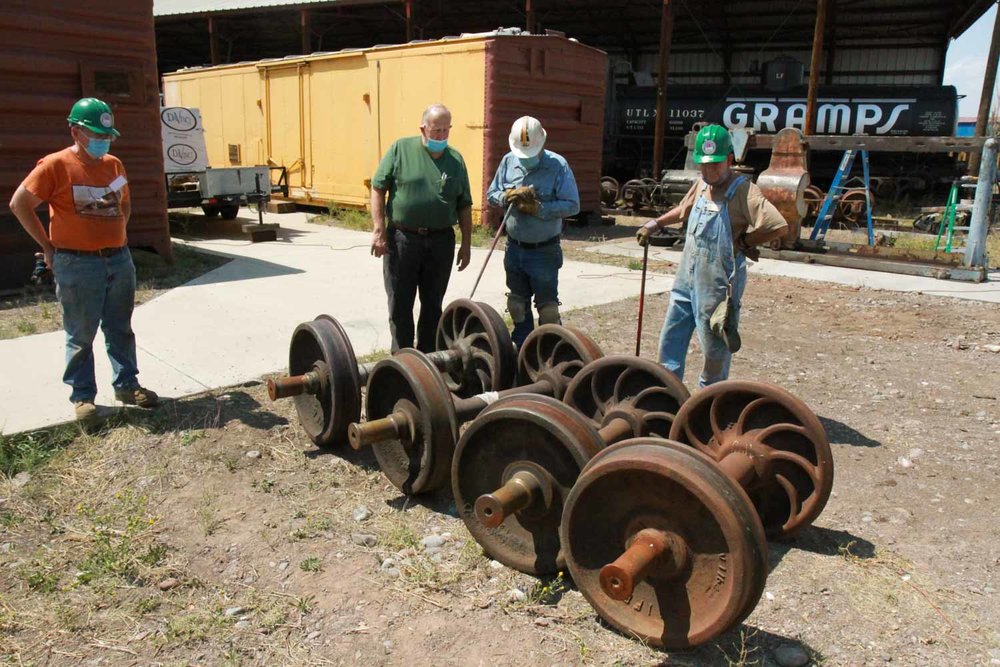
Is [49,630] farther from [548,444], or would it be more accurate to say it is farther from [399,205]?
[399,205]

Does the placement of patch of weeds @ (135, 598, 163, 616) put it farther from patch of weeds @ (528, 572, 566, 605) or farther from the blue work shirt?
the blue work shirt

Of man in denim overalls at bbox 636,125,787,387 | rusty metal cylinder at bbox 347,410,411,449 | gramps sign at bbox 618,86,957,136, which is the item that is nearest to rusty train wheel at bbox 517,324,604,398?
man in denim overalls at bbox 636,125,787,387

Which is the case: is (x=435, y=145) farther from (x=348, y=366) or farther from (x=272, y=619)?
(x=272, y=619)

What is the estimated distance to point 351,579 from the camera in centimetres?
336

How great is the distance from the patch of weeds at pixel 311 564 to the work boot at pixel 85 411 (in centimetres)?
209

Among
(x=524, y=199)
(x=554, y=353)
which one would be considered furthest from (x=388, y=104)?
(x=554, y=353)

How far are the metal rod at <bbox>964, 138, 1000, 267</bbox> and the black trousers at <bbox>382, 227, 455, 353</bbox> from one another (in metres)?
7.41

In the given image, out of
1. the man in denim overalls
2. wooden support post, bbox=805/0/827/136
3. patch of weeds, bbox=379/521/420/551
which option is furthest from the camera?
wooden support post, bbox=805/0/827/136

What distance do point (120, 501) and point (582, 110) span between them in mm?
11901

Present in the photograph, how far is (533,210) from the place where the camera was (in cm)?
537

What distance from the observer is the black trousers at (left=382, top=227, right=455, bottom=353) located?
5355mm

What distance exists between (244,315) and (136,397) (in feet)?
8.12

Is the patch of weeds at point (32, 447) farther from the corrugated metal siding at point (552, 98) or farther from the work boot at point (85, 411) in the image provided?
the corrugated metal siding at point (552, 98)

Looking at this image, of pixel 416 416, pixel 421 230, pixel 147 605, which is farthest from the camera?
pixel 421 230
